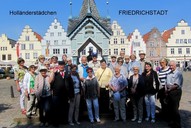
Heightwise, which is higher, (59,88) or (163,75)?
(163,75)

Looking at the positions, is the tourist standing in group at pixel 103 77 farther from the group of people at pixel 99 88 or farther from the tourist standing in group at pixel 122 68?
the tourist standing in group at pixel 122 68

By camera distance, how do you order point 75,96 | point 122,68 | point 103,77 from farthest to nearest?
point 122,68 → point 103,77 → point 75,96

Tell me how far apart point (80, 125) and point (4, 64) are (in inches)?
2197

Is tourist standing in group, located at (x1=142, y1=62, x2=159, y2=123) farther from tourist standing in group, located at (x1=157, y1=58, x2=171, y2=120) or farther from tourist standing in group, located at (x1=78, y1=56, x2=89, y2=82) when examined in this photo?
tourist standing in group, located at (x1=78, y1=56, x2=89, y2=82)

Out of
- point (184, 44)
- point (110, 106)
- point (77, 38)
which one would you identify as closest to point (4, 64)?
point (184, 44)

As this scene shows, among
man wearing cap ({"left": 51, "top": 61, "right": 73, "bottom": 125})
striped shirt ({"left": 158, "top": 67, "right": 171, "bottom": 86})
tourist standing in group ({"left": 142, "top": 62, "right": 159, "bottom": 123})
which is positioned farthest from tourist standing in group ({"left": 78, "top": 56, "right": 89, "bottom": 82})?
striped shirt ({"left": 158, "top": 67, "right": 171, "bottom": 86})

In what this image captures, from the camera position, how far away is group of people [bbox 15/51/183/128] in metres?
7.69

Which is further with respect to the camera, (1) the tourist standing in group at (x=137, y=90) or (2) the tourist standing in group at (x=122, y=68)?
(2) the tourist standing in group at (x=122, y=68)

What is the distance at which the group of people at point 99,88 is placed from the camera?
7689mm

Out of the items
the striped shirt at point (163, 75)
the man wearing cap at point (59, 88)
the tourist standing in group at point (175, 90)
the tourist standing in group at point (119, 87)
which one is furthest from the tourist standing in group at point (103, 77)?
the tourist standing in group at point (175, 90)

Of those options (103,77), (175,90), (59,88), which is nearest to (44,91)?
(59,88)

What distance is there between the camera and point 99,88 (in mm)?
8188

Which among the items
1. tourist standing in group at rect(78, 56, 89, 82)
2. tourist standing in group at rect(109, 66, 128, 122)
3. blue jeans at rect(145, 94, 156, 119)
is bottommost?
blue jeans at rect(145, 94, 156, 119)

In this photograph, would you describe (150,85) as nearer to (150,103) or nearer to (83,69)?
(150,103)
